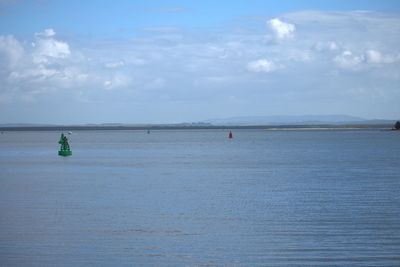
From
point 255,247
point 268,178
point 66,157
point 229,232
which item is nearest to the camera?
point 255,247

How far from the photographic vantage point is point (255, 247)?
1769cm

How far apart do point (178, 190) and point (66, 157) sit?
36275mm

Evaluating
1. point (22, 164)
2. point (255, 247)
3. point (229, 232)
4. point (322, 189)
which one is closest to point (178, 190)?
point (322, 189)

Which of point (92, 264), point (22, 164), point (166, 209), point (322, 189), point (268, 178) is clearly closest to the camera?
point (92, 264)

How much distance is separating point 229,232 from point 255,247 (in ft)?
7.74

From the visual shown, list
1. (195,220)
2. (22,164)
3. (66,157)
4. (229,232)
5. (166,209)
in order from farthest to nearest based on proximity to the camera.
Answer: (66,157), (22,164), (166,209), (195,220), (229,232)

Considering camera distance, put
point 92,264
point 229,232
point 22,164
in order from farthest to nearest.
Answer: point 22,164, point 229,232, point 92,264

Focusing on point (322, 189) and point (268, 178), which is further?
point (268, 178)

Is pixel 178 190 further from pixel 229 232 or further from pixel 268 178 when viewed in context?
pixel 229 232

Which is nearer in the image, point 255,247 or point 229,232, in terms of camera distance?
point 255,247

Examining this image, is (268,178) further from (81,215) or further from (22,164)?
(22,164)

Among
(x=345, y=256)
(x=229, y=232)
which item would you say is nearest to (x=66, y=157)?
(x=229, y=232)

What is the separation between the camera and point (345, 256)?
1641 centimetres

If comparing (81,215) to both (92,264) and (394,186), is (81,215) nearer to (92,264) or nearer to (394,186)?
(92,264)
